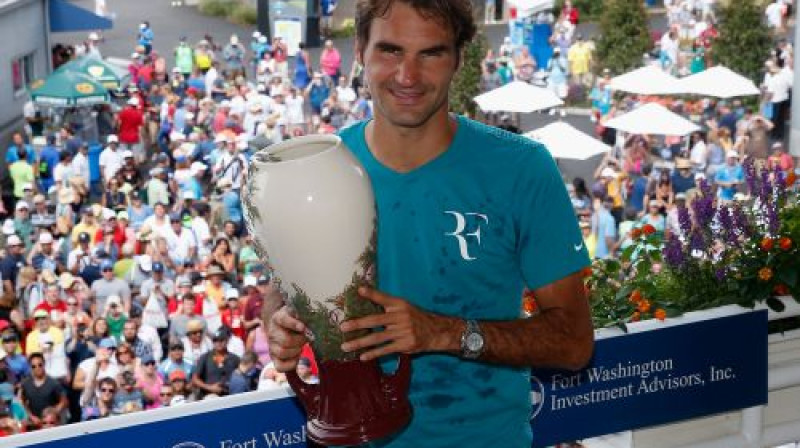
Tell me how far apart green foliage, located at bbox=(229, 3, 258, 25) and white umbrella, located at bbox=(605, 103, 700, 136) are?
62.5ft

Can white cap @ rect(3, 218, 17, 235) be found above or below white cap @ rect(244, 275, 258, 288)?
below

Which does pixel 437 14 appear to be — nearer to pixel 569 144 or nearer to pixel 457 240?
pixel 457 240

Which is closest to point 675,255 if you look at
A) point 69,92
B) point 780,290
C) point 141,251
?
point 780,290

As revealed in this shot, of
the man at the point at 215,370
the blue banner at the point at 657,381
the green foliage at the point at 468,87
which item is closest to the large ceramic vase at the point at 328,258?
the blue banner at the point at 657,381

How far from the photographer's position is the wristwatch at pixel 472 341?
2643 mm

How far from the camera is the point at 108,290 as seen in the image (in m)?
14.8

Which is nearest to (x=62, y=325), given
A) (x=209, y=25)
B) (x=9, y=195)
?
(x=9, y=195)

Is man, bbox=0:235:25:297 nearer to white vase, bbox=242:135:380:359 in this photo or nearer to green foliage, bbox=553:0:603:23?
white vase, bbox=242:135:380:359

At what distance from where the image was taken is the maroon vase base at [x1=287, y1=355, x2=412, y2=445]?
267 cm

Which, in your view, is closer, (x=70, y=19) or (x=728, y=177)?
(x=728, y=177)

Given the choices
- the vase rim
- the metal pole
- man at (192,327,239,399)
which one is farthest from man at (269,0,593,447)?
the metal pole

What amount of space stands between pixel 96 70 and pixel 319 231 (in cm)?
2224

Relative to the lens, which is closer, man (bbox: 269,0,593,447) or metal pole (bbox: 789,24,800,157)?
man (bbox: 269,0,593,447)

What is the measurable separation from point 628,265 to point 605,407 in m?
1.12
